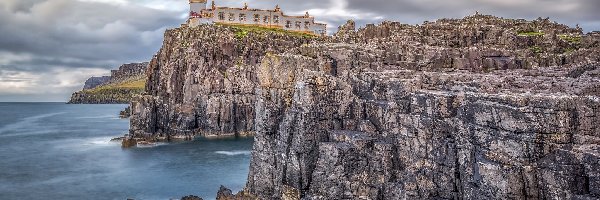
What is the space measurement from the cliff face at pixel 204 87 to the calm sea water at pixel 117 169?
798cm

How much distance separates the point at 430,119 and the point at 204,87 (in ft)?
300

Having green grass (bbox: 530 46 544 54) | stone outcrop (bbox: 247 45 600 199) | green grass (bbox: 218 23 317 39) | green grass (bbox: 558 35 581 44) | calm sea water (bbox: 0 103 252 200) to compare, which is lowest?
calm sea water (bbox: 0 103 252 200)

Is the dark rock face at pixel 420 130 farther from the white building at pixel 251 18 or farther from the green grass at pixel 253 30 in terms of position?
the white building at pixel 251 18

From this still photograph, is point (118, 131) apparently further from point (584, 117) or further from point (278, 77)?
point (584, 117)

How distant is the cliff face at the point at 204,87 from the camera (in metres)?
116

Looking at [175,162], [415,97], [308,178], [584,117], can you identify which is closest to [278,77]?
[308,178]

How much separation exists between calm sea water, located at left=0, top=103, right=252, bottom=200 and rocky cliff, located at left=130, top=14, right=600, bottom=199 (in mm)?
19590

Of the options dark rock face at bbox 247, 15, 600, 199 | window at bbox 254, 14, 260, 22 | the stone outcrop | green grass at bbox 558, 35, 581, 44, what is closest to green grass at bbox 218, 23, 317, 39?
window at bbox 254, 14, 260, 22

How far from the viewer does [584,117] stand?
26703 mm

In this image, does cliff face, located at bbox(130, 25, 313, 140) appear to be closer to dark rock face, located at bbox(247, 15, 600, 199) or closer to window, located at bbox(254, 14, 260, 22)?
window, located at bbox(254, 14, 260, 22)

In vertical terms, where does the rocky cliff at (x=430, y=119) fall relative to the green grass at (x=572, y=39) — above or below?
below

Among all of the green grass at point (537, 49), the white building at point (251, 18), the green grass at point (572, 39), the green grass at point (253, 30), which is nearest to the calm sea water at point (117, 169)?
the green grass at point (253, 30)

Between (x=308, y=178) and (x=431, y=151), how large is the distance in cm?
1186

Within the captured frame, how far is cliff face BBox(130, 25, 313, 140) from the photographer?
11644 cm
